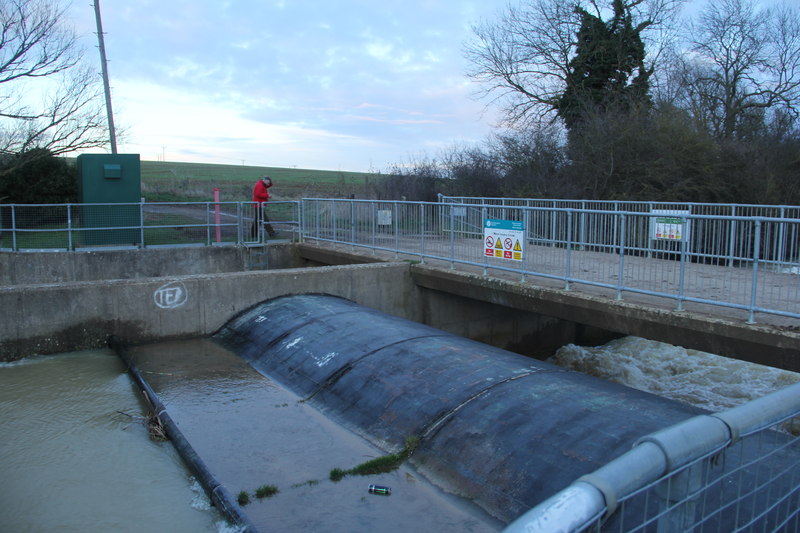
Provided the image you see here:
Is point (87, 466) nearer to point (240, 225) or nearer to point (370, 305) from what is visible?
point (370, 305)

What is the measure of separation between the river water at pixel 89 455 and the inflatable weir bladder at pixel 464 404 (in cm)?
195

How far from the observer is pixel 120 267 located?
1617cm

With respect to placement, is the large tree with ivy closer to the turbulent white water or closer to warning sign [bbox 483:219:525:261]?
the turbulent white water

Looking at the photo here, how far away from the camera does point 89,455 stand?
259 inches

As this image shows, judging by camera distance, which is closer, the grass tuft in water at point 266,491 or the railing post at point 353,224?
the grass tuft in water at point 266,491

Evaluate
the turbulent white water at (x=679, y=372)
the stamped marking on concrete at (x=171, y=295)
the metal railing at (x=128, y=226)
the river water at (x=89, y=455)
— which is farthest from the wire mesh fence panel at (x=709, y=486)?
the metal railing at (x=128, y=226)

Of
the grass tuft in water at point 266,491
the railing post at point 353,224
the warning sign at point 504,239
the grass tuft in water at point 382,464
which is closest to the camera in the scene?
the grass tuft in water at point 266,491

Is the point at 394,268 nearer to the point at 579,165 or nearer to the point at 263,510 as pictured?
the point at 263,510

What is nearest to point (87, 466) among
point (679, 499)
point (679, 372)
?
point (679, 499)

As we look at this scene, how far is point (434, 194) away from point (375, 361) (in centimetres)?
2058

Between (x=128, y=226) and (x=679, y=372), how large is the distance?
14258 millimetres

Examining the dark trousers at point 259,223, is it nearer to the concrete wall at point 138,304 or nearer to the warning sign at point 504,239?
the concrete wall at point 138,304

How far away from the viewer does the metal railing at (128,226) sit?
1634 cm

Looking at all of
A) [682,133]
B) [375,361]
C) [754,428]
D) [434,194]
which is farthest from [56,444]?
[434,194]
